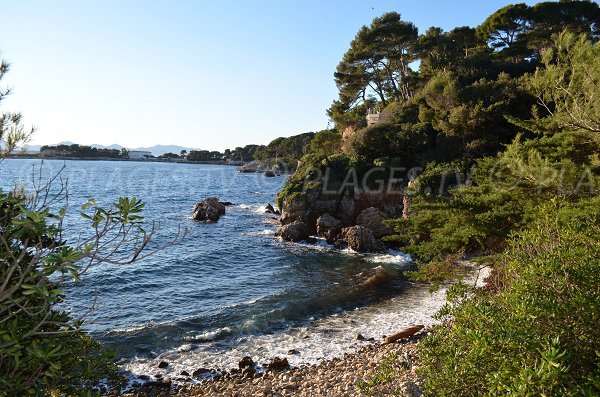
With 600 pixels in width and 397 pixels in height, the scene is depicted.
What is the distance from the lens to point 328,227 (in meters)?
32.8

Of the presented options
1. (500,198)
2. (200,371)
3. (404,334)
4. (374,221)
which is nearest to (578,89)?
(500,198)

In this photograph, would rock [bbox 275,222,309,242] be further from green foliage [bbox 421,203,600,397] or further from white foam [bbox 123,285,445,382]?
green foliage [bbox 421,203,600,397]

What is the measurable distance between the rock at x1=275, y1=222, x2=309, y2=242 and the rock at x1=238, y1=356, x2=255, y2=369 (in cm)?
1909

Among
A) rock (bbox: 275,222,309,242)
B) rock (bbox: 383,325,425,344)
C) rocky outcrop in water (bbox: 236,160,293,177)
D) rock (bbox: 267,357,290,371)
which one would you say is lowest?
rock (bbox: 267,357,290,371)

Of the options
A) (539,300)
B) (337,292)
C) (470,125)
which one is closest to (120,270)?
(337,292)

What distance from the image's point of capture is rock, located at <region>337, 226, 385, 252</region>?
1139 inches

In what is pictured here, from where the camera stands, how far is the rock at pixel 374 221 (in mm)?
30375

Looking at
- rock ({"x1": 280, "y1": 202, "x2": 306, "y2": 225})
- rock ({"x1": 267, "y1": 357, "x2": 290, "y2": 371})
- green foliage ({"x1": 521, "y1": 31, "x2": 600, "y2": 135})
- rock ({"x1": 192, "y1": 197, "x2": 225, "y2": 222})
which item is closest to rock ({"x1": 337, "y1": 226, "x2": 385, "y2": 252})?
rock ({"x1": 280, "y1": 202, "x2": 306, "y2": 225})

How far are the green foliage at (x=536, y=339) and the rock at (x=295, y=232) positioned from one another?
2673cm

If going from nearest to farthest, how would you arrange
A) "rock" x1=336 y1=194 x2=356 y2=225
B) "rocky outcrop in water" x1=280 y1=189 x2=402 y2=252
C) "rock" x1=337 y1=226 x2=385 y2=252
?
"rock" x1=337 y1=226 x2=385 y2=252
"rocky outcrop in water" x1=280 y1=189 x2=402 y2=252
"rock" x1=336 y1=194 x2=356 y2=225

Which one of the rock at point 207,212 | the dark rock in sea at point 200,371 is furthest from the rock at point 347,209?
the dark rock in sea at point 200,371

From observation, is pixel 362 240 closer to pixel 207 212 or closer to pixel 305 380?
pixel 305 380

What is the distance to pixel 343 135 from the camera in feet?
152

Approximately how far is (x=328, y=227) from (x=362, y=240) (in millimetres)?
4416
